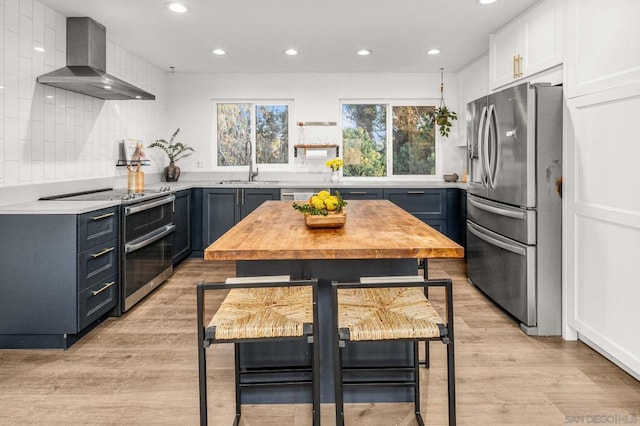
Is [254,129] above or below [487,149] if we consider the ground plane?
above

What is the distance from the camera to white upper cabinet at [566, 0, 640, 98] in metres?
2.25

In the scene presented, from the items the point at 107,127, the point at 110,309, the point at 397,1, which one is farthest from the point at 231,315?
the point at 107,127

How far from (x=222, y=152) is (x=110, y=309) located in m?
3.21

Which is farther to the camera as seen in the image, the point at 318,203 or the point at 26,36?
the point at 26,36

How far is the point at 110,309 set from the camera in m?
3.21

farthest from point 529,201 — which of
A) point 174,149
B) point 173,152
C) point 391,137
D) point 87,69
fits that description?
point 173,152

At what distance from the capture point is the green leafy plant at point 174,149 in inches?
221

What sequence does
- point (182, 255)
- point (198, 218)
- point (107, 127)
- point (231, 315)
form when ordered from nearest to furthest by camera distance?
point (231, 315)
point (107, 127)
point (182, 255)
point (198, 218)

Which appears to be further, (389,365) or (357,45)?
(357,45)

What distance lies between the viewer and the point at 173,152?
588cm

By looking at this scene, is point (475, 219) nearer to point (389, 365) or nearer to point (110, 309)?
point (389, 365)

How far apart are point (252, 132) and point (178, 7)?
262cm

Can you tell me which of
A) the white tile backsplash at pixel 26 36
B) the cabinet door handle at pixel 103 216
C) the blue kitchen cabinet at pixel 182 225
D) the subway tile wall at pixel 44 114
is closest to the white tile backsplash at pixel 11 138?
the subway tile wall at pixel 44 114

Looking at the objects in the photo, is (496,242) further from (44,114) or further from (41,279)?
(44,114)
